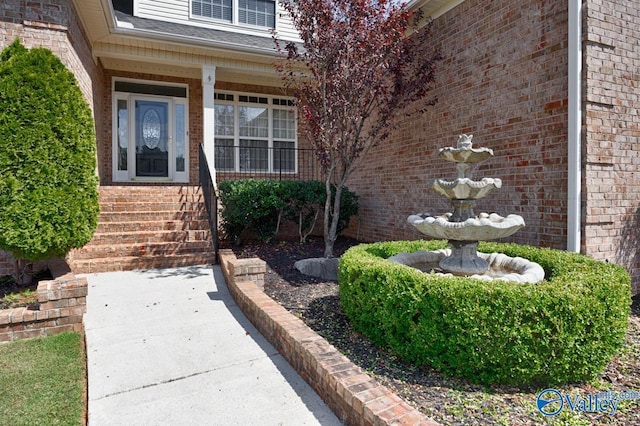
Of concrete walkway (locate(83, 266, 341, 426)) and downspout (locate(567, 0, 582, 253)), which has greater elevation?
downspout (locate(567, 0, 582, 253))

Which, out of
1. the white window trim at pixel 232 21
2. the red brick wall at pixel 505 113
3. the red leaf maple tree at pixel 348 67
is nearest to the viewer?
the red brick wall at pixel 505 113

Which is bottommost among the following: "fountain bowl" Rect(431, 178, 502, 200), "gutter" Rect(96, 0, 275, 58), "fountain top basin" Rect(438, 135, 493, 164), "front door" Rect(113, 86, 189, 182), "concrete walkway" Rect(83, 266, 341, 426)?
"concrete walkway" Rect(83, 266, 341, 426)

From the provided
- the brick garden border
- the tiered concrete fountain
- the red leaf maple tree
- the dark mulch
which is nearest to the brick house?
the red leaf maple tree

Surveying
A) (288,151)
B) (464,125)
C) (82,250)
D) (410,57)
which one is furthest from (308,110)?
(288,151)

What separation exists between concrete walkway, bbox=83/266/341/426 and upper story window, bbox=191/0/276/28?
840 cm

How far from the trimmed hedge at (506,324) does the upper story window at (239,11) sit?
32.4 feet

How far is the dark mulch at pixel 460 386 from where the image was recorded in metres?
2.24

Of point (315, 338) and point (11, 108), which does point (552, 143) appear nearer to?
point (315, 338)

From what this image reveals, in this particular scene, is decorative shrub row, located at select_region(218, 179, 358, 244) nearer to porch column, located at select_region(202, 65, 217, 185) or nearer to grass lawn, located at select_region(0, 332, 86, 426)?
porch column, located at select_region(202, 65, 217, 185)

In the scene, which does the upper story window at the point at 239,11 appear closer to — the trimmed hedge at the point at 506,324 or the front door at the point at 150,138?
the front door at the point at 150,138

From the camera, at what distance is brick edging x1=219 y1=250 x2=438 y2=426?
1.98 meters

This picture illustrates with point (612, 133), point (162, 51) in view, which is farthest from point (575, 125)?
point (162, 51)

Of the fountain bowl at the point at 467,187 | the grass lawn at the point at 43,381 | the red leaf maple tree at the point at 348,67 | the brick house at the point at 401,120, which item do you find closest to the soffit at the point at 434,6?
the brick house at the point at 401,120

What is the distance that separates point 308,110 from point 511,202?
320 centimetres
